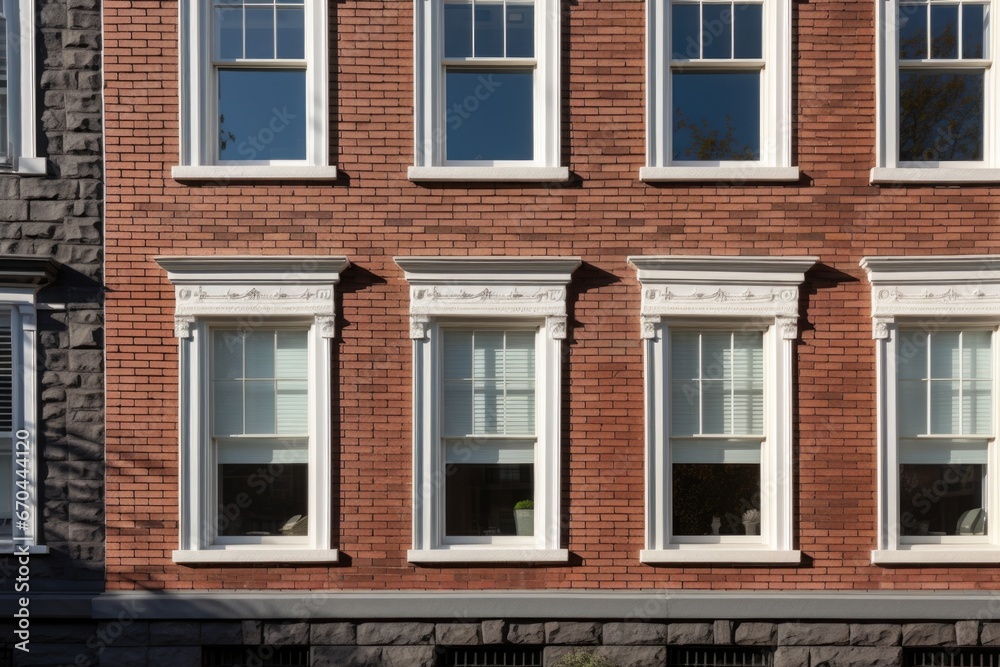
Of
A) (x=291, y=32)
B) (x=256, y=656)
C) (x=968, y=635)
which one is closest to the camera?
(x=968, y=635)

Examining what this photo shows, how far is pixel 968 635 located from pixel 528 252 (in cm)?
557

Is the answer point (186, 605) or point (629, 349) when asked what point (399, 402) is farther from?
point (186, 605)

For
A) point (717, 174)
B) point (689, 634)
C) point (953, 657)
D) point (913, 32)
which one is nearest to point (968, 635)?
point (953, 657)

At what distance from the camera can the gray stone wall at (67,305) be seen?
7664 mm

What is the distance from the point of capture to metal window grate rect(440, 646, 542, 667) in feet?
25.3

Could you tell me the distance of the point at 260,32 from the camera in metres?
8.01

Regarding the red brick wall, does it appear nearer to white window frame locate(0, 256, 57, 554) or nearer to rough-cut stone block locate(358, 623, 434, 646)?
rough-cut stone block locate(358, 623, 434, 646)

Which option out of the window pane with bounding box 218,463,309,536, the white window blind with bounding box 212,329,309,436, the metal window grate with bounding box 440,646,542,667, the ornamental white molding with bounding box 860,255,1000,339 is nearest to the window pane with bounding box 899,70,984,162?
the ornamental white molding with bounding box 860,255,1000,339

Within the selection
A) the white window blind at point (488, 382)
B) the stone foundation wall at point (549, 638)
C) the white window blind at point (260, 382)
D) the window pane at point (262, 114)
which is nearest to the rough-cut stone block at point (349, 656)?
the stone foundation wall at point (549, 638)

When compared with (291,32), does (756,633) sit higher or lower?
lower

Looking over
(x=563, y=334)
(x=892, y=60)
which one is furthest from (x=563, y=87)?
(x=892, y=60)

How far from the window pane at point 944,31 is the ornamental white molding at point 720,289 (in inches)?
103

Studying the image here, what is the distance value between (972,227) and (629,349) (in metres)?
3.54

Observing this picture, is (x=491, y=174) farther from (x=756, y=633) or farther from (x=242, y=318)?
(x=756, y=633)
